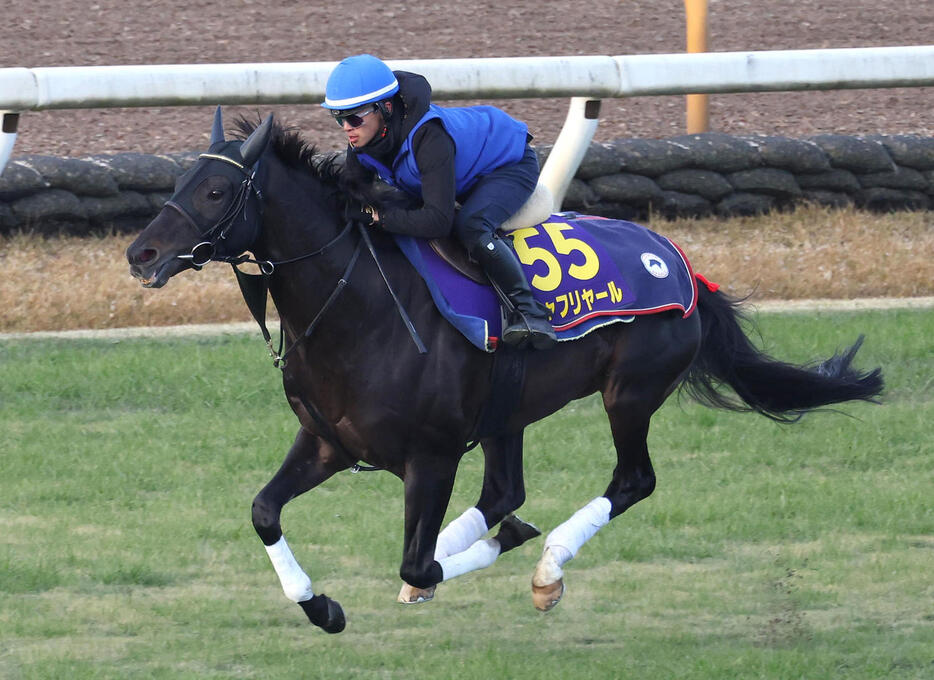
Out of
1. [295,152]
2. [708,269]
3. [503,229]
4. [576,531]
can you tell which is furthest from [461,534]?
[708,269]

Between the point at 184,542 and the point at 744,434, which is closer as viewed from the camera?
the point at 184,542

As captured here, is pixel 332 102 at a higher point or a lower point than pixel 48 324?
higher

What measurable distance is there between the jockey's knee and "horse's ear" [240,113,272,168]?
5.02 feet

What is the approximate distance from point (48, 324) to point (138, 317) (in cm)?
61

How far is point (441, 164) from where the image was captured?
543cm

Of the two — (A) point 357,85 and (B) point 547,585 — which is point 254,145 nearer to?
(A) point 357,85

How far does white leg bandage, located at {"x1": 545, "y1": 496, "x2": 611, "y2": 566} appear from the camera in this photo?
5.80 metres

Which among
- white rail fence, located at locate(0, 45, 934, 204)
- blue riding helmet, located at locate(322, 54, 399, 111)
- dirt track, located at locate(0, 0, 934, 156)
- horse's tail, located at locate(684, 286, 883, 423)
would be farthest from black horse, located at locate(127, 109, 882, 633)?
dirt track, located at locate(0, 0, 934, 156)

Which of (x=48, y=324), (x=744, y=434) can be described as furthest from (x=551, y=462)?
(x=48, y=324)

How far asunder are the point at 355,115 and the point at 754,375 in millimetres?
2411

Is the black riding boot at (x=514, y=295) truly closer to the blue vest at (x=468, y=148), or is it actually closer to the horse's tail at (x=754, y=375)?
the blue vest at (x=468, y=148)

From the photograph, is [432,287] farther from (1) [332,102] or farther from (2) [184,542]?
(2) [184,542]

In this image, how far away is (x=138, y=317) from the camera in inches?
421

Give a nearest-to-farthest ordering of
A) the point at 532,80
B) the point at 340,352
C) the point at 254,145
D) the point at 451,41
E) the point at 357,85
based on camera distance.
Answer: the point at 254,145, the point at 357,85, the point at 340,352, the point at 532,80, the point at 451,41
